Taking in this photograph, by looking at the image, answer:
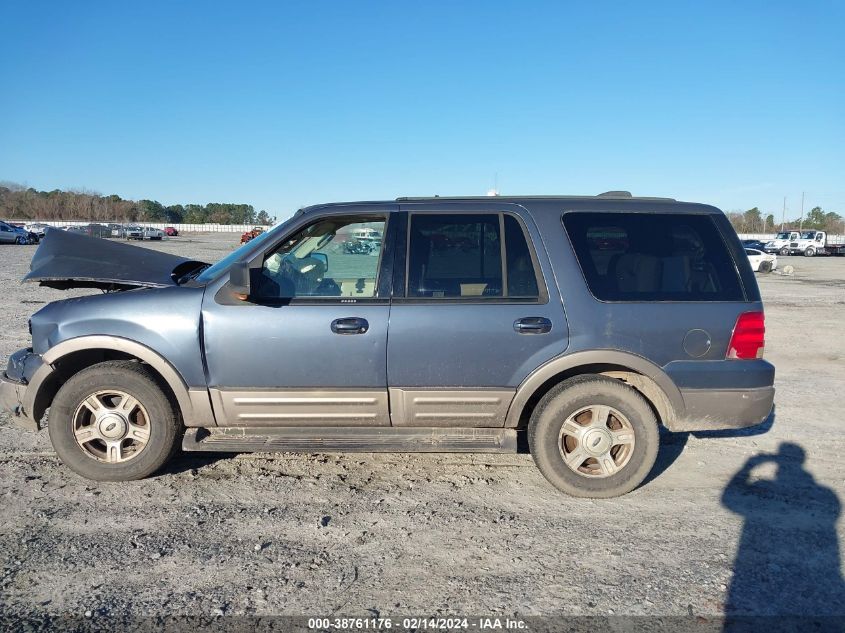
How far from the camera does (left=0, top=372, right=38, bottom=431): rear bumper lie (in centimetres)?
421

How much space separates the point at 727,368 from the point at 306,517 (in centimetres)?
290

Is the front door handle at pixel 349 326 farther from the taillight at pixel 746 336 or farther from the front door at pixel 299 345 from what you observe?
the taillight at pixel 746 336

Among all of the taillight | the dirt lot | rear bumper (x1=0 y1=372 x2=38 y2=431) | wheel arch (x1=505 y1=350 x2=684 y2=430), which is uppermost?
the taillight

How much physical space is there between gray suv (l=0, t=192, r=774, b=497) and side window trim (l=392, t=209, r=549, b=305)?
1cm

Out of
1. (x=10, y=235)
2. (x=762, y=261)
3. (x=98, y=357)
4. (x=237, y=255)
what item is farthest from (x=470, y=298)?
(x=10, y=235)

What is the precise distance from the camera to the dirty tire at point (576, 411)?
4062 mm

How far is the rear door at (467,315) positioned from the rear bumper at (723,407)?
0.97m

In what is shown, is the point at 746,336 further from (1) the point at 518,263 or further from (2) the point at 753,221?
(2) the point at 753,221

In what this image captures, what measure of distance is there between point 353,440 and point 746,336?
270 cm

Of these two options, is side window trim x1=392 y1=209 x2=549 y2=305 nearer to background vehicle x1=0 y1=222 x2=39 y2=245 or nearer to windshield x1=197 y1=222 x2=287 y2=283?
windshield x1=197 y1=222 x2=287 y2=283

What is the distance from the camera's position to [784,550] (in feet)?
11.4

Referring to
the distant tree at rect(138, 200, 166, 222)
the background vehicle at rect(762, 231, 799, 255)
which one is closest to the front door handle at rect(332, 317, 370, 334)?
the background vehicle at rect(762, 231, 799, 255)

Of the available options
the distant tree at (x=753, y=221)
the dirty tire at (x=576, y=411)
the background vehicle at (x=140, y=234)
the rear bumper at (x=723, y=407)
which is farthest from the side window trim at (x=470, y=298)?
the distant tree at (x=753, y=221)

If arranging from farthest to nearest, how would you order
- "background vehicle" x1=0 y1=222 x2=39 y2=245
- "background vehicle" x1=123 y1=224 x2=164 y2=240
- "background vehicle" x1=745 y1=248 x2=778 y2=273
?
"background vehicle" x1=123 y1=224 x2=164 y2=240 < "background vehicle" x1=0 y1=222 x2=39 y2=245 < "background vehicle" x1=745 y1=248 x2=778 y2=273
